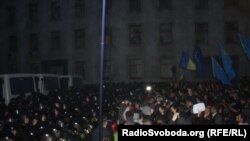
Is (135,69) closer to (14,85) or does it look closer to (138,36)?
(138,36)

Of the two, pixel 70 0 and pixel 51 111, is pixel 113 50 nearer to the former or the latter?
pixel 70 0

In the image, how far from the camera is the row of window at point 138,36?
29.9 metres

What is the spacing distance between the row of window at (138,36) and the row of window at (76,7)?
4.38 ft

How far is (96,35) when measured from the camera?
1321 inches

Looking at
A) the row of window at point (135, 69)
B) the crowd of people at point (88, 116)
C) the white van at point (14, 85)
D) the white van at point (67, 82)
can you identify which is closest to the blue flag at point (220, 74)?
the crowd of people at point (88, 116)

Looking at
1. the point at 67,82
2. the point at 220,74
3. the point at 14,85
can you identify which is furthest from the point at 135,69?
the point at 14,85

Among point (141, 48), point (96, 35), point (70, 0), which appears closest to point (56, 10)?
point (70, 0)

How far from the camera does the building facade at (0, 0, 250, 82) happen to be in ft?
98.3

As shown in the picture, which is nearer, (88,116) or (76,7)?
(88,116)

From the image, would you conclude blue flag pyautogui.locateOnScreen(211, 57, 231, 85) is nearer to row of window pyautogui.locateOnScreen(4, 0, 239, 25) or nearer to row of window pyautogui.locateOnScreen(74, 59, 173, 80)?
row of window pyautogui.locateOnScreen(74, 59, 173, 80)

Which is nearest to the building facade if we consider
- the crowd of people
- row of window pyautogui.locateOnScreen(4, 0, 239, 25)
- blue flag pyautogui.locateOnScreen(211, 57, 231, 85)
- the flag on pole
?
row of window pyautogui.locateOnScreen(4, 0, 239, 25)

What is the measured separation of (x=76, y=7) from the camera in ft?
114

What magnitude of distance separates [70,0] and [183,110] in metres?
25.3

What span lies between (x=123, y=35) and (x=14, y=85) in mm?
16879
